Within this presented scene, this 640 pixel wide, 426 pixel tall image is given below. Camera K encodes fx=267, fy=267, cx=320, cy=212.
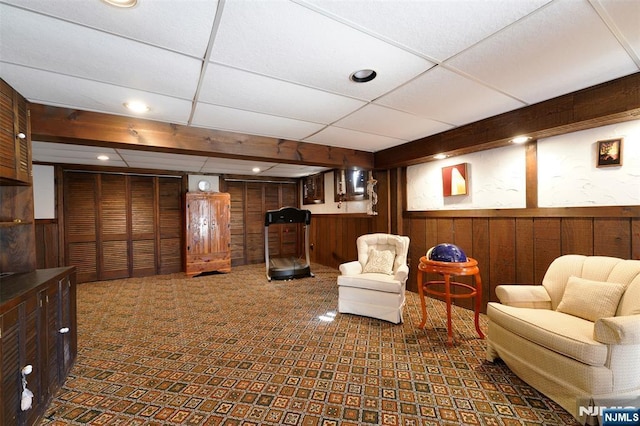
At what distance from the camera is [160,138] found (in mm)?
2959

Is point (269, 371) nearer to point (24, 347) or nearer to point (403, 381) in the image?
point (403, 381)

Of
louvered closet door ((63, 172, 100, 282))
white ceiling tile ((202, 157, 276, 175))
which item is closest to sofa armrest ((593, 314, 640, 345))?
white ceiling tile ((202, 157, 276, 175))

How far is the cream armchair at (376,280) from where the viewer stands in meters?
3.18

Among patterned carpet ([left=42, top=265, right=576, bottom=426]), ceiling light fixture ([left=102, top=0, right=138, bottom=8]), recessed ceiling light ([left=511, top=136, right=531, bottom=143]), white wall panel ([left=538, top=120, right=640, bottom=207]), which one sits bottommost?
patterned carpet ([left=42, top=265, right=576, bottom=426])

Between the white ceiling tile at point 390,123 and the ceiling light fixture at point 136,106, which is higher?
the ceiling light fixture at point 136,106

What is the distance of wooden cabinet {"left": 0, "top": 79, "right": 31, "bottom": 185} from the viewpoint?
195cm

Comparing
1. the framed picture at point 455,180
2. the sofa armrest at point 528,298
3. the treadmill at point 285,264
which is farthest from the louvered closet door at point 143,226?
the sofa armrest at point 528,298

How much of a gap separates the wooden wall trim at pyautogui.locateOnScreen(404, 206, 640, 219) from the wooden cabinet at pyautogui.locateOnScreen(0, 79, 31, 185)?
15.1 ft

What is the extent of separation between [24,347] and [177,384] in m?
1.00

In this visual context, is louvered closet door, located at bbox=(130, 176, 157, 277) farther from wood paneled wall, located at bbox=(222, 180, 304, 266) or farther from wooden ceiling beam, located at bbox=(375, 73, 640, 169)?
wooden ceiling beam, located at bbox=(375, 73, 640, 169)

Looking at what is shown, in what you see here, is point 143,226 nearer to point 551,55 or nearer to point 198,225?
point 198,225

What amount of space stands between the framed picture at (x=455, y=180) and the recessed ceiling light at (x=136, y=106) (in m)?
3.77

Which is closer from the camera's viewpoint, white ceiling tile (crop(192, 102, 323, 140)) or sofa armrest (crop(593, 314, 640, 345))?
sofa armrest (crop(593, 314, 640, 345))

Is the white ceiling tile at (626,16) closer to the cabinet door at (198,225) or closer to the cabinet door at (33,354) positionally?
the cabinet door at (33,354)
